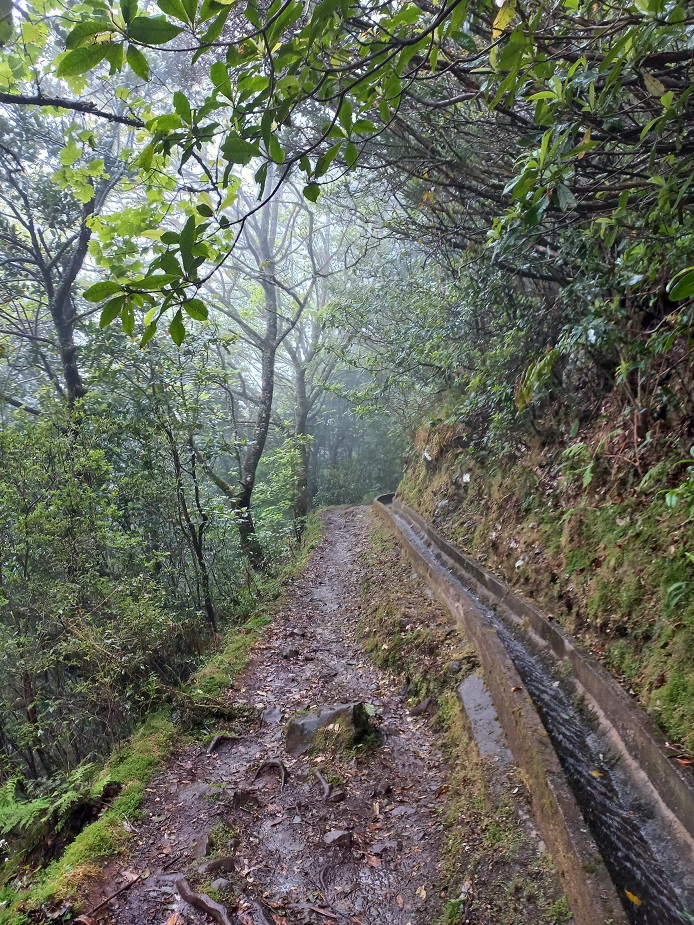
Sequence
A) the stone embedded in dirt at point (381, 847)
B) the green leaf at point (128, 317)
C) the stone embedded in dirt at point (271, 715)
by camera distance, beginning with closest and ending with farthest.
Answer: the green leaf at point (128, 317) < the stone embedded in dirt at point (381, 847) < the stone embedded in dirt at point (271, 715)

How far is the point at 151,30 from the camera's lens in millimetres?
1466

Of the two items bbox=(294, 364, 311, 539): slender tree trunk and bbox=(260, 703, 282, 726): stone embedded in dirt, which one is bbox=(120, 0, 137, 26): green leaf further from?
bbox=(294, 364, 311, 539): slender tree trunk

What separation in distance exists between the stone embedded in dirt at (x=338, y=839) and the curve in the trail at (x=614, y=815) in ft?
5.29

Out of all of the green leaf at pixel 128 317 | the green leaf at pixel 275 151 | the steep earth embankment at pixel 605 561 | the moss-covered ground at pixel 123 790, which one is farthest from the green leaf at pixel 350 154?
the moss-covered ground at pixel 123 790

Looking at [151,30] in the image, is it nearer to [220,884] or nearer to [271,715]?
[220,884]

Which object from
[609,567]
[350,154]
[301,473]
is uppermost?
[350,154]

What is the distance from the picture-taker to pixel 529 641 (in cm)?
525

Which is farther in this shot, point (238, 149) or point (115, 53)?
point (238, 149)

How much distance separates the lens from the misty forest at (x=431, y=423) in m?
2.12

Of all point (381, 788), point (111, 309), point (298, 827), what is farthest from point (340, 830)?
point (111, 309)

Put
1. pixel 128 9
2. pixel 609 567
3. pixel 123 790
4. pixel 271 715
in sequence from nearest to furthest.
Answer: pixel 128 9, pixel 123 790, pixel 609 567, pixel 271 715

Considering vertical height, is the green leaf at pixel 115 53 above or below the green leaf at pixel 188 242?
above

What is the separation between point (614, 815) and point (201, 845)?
2742 mm

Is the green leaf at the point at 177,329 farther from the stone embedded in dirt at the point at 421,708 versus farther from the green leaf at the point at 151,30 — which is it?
the stone embedded in dirt at the point at 421,708
